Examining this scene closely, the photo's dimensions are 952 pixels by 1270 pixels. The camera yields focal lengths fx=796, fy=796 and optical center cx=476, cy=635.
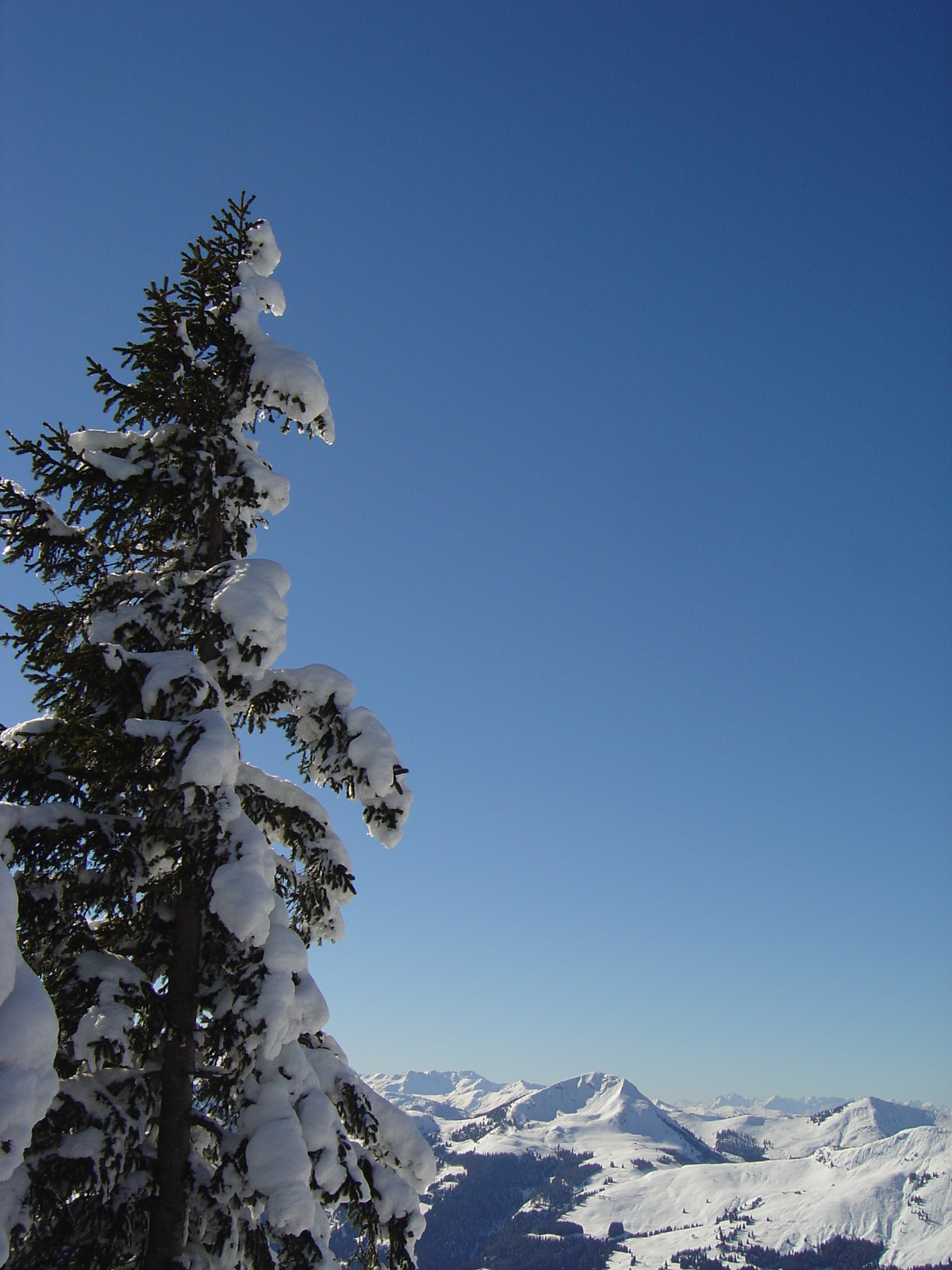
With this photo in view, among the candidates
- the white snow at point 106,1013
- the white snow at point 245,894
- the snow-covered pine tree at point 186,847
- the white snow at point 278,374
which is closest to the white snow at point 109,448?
the snow-covered pine tree at point 186,847

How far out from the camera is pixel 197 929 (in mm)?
8133

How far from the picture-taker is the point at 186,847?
745cm

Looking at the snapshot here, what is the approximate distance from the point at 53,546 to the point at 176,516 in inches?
57.6

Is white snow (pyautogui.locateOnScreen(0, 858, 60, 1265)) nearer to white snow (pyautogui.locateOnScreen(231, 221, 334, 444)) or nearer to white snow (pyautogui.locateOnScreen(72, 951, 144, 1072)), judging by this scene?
white snow (pyautogui.locateOnScreen(72, 951, 144, 1072))

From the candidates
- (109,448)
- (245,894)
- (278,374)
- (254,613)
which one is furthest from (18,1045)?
(278,374)

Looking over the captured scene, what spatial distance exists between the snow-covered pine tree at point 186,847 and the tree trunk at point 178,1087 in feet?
0.07

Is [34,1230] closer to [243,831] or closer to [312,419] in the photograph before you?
[243,831]

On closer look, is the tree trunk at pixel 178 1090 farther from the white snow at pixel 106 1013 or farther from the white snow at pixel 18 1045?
the white snow at pixel 18 1045

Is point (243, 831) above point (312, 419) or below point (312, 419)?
below

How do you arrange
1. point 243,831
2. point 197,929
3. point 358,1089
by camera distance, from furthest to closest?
point 358,1089 → point 197,929 → point 243,831

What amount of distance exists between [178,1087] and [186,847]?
2.38 m

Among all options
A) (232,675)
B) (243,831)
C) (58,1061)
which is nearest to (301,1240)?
(58,1061)

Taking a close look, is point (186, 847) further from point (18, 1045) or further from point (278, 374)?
point (278, 374)

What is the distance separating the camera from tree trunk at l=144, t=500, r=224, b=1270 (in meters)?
7.07
